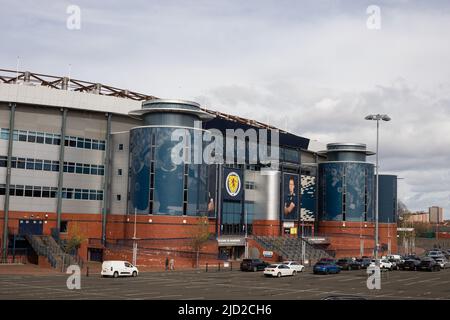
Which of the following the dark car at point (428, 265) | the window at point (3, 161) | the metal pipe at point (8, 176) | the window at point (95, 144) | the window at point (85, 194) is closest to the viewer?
the dark car at point (428, 265)

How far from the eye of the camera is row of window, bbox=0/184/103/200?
78019 millimetres

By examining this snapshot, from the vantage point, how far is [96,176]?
85.1 meters

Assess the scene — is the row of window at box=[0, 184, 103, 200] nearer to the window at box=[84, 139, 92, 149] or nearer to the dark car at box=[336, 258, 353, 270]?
the window at box=[84, 139, 92, 149]

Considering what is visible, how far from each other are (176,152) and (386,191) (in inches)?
2308

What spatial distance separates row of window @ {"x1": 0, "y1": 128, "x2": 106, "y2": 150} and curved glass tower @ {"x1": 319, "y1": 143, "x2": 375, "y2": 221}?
47.4m

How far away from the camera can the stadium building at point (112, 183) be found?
254 ft

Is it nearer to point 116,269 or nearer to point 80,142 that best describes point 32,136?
point 80,142

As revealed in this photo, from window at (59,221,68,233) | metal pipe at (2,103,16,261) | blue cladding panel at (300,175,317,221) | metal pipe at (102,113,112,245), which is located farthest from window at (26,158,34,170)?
blue cladding panel at (300,175,317,221)

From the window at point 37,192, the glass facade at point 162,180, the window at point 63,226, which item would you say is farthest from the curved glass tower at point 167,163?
the window at point 37,192

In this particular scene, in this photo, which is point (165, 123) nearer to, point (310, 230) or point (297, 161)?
point (297, 161)

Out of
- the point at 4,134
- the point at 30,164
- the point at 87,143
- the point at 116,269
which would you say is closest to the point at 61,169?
the point at 30,164

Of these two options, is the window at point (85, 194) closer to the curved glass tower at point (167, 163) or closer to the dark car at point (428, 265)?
the curved glass tower at point (167, 163)

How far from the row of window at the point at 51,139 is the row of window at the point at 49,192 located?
6191 mm

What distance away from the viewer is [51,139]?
81.2 m
